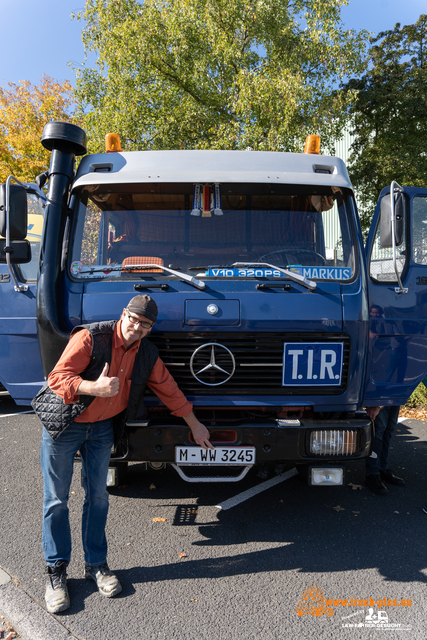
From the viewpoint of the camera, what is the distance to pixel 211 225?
349 cm

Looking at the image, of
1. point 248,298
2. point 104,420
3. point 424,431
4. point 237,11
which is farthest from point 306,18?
point 104,420

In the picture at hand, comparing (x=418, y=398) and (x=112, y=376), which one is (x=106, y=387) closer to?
(x=112, y=376)

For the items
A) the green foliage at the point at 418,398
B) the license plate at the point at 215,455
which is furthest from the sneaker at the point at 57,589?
the green foliage at the point at 418,398

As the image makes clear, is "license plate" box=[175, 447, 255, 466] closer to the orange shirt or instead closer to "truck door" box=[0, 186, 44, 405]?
the orange shirt

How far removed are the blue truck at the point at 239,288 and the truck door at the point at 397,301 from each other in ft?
0.04

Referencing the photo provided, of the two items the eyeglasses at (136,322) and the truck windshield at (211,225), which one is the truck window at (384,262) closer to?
the truck windshield at (211,225)

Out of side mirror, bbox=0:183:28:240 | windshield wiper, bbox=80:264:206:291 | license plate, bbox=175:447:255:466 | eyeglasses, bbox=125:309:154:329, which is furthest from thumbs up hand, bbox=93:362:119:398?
side mirror, bbox=0:183:28:240

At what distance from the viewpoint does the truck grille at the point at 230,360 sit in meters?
3.06

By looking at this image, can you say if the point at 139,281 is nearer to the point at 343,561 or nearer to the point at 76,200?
the point at 76,200

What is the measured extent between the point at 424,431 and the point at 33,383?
5.14 metres

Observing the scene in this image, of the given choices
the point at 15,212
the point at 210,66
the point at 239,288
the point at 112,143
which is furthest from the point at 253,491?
the point at 210,66

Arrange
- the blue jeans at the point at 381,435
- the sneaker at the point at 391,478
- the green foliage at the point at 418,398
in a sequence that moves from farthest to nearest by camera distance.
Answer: the green foliage at the point at 418,398
the sneaker at the point at 391,478
the blue jeans at the point at 381,435

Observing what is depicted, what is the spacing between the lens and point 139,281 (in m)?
3.16

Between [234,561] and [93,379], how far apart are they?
5.25 ft
